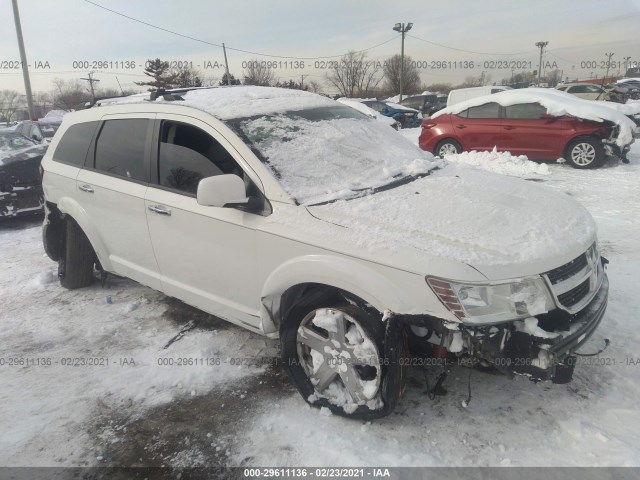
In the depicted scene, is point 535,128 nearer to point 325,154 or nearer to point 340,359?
point 325,154

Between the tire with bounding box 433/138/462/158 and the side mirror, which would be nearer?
the side mirror

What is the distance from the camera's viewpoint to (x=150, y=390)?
122 inches

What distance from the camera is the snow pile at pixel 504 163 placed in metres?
9.08

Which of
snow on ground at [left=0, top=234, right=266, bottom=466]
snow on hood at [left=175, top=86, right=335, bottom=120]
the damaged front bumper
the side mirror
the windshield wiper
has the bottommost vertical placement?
snow on ground at [left=0, top=234, right=266, bottom=466]

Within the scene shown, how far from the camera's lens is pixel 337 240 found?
247 centimetres

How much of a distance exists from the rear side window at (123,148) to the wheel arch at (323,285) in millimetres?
1471

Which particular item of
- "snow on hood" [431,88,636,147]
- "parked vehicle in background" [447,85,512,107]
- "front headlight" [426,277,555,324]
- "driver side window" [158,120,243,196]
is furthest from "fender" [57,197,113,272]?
"parked vehicle in background" [447,85,512,107]

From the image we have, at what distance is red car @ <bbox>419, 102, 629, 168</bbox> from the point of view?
923 centimetres

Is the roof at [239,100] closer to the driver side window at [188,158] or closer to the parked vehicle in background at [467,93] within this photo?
the driver side window at [188,158]

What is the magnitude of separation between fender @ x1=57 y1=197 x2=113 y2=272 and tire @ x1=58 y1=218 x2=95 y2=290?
0.76 ft

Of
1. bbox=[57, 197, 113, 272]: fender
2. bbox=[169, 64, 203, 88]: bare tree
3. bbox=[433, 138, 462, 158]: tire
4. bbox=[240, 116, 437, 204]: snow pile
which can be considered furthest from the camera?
bbox=[169, 64, 203, 88]: bare tree

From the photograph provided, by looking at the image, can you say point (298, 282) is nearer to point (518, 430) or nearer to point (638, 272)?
point (518, 430)

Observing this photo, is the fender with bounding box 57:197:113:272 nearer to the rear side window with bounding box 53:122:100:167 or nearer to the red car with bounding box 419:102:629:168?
the rear side window with bounding box 53:122:100:167

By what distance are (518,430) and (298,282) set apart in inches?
57.8
